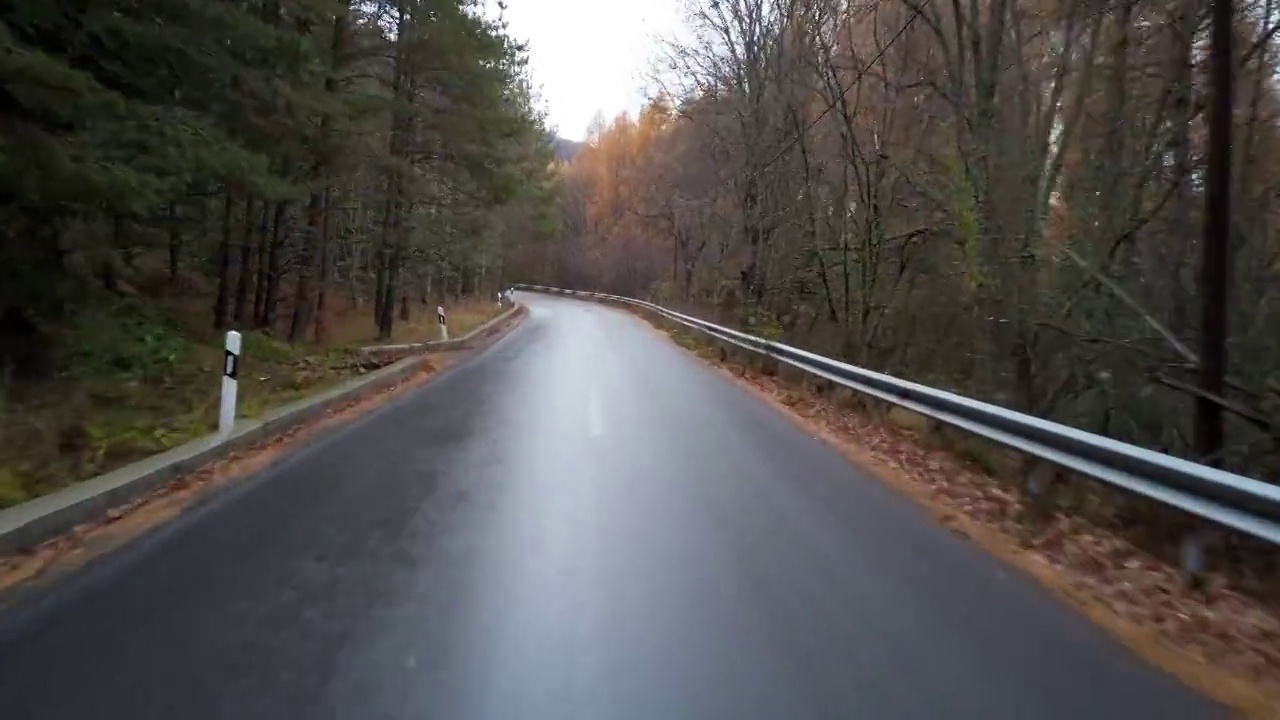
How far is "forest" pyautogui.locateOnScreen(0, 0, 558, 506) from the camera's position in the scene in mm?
10156

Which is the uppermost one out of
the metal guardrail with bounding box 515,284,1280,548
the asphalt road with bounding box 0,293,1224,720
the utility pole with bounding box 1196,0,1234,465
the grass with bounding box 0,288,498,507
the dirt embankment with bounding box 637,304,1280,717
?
the utility pole with bounding box 1196,0,1234,465

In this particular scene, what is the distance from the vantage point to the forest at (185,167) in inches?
400

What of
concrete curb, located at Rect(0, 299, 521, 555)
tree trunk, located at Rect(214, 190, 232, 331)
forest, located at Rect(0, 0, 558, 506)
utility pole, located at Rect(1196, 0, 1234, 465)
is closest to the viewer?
concrete curb, located at Rect(0, 299, 521, 555)

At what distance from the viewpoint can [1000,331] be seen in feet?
47.1

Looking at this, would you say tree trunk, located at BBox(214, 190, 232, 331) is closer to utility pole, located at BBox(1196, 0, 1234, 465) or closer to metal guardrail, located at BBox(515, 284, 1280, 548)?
metal guardrail, located at BBox(515, 284, 1280, 548)

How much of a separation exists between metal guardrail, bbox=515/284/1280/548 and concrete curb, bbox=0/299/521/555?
22.6 feet

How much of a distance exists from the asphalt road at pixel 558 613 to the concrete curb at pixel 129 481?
26.4 inches

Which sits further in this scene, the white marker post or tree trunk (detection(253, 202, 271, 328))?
tree trunk (detection(253, 202, 271, 328))

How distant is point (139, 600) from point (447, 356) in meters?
17.9

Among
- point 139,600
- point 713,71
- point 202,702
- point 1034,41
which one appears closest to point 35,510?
point 139,600

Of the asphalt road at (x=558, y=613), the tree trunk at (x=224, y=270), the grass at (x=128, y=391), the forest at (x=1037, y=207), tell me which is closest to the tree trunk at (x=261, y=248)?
the tree trunk at (x=224, y=270)

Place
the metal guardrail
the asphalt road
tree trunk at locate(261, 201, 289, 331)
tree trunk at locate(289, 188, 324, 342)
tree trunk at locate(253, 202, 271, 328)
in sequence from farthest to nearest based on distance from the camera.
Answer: tree trunk at locate(253, 202, 271, 328) → tree trunk at locate(289, 188, 324, 342) → tree trunk at locate(261, 201, 289, 331) → the metal guardrail → the asphalt road

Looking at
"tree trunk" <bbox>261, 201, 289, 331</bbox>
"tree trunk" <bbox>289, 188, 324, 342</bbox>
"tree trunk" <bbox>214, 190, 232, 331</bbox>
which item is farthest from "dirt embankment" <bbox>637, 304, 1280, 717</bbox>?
"tree trunk" <bbox>214, 190, 232, 331</bbox>

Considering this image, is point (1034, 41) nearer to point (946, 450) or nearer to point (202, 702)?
point (946, 450)
